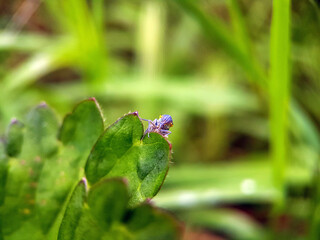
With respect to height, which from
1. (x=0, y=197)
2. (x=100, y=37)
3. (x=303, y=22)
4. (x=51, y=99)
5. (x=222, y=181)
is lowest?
(x=0, y=197)

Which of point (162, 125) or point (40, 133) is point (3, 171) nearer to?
point (40, 133)

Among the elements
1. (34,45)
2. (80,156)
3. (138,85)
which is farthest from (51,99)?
(80,156)

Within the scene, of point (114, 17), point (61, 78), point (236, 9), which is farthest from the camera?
point (114, 17)

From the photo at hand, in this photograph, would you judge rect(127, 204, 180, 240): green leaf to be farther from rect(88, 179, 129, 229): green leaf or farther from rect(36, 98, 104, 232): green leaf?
rect(36, 98, 104, 232): green leaf

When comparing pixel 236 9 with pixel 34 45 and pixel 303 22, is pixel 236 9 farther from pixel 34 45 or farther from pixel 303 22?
pixel 34 45

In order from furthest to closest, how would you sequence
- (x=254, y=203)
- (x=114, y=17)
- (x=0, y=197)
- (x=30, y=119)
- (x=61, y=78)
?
(x=114, y=17)
(x=61, y=78)
(x=254, y=203)
(x=30, y=119)
(x=0, y=197)

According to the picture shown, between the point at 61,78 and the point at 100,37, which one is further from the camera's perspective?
the point at 61,78

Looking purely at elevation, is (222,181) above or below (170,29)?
below

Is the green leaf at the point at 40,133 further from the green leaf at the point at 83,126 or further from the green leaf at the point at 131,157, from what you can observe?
the green leaf at the point at 131,157

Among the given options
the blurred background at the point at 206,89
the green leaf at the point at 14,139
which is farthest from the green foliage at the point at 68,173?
the blurred background at the point at 206,89
